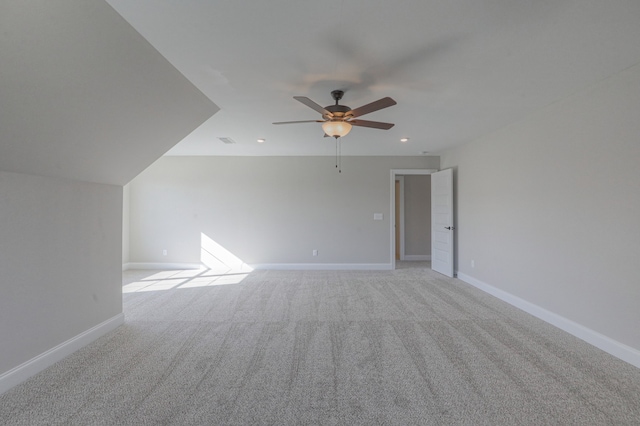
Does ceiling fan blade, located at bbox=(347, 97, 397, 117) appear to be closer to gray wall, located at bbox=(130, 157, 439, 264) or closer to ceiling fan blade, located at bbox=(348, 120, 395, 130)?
ceiling fan blade, located at bbox=(348, 120, 395, 130)

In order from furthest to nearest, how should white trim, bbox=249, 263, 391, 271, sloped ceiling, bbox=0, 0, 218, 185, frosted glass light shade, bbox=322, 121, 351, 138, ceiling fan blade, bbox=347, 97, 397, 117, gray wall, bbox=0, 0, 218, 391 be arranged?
white trim, bbox=249, 263, 391, 271, frosted glass light shade, bbox=322, 121, 351, 138, ceiling fan blade, bbox=347, 97, 397, 117, gray wall, bbox=0, 0, 218, 391, sloped ceiling, bbox=0, 0, 218, 185

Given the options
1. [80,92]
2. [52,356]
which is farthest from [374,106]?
[52,356]

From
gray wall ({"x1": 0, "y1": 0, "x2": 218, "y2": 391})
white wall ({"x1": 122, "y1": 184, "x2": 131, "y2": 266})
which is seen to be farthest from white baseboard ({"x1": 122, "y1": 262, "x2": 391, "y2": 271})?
gray wall ({"x1": 0, "y1": 0, "x2": 218, "y2": 391})

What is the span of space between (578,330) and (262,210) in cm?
528

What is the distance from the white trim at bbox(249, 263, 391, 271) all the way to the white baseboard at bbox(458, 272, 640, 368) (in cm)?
234

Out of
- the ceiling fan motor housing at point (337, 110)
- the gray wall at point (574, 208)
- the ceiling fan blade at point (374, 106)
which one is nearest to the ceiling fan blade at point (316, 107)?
the ceiling fan motor housing at point (337, 110)

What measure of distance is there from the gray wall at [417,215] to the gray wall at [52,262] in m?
6.29

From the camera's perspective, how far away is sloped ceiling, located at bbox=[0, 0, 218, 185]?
1593 mm

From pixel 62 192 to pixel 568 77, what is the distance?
4.69 metres

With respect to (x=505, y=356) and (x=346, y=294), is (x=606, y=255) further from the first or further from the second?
(x=346, y=294)

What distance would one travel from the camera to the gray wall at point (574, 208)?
2.54m

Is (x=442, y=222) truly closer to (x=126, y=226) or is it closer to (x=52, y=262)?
(x=52, y=262)

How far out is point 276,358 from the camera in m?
2.55

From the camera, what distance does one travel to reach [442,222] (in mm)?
5879
